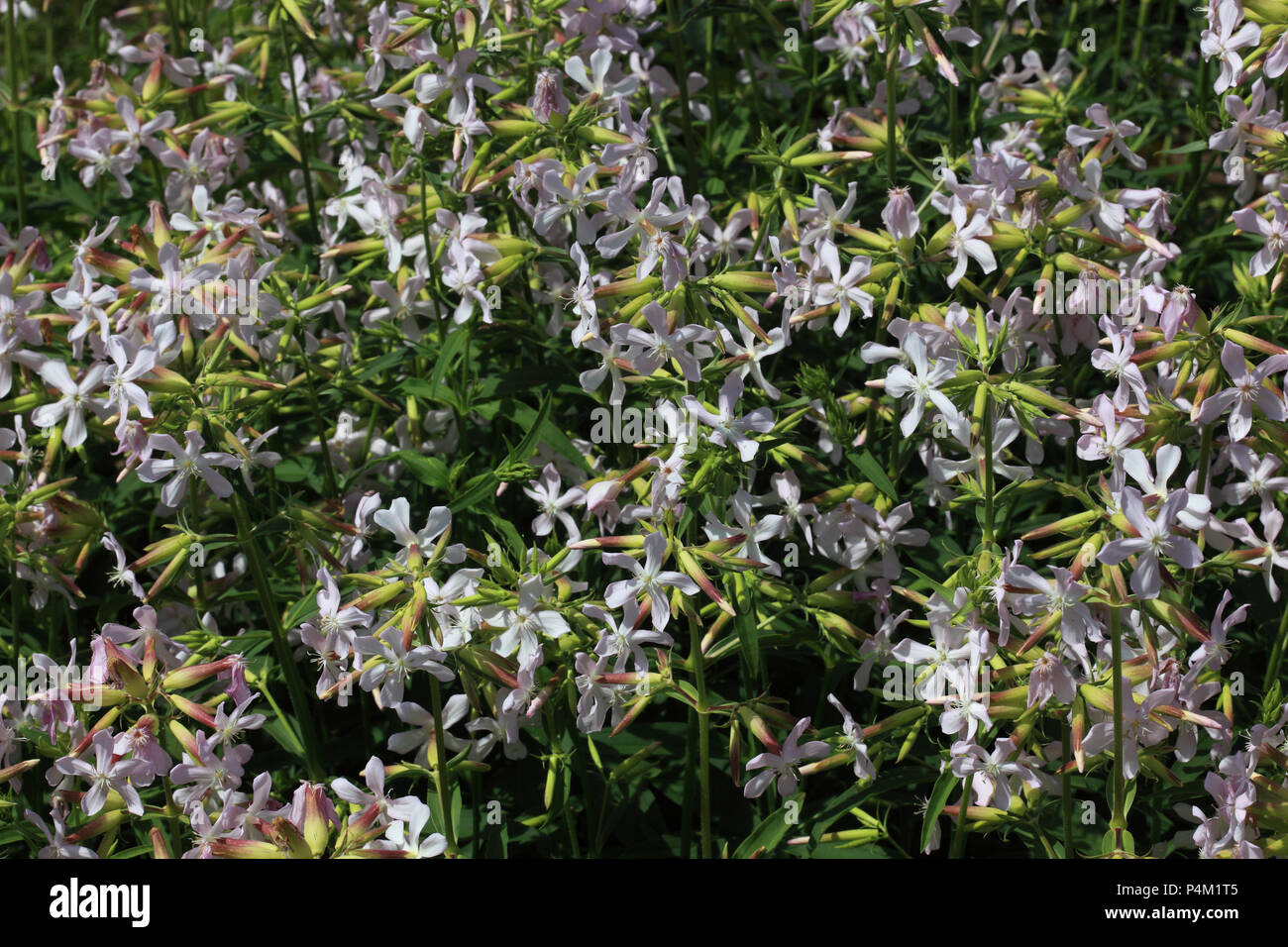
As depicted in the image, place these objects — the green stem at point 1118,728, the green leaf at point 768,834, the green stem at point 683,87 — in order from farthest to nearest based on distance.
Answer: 1. the green stem at point 683,87
2. the green leaf at point 768,834
3. the green stem at point 1118,728

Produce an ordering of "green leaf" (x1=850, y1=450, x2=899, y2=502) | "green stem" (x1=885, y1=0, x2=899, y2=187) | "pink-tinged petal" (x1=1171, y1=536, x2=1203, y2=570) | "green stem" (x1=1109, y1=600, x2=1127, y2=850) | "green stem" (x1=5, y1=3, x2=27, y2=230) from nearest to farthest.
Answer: "pink-tinged petal" (x1=1171, y1=536, x2=1203, y2=570) → "green stem" (x1=1109, y1=600, x2=1127, y2=850) → "green leaf" (x1=850, y1=450, x2=899, y2=502) → "green stem" (x1=885, y1=0, x2=899, y2=187) → "green stem" (x1=5, y1=3, x2=27, y2=230)

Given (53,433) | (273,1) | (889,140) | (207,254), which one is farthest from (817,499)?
(273,1)

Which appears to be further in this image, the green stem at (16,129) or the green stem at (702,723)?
the green stem at (16,129)

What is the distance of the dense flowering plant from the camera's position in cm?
161

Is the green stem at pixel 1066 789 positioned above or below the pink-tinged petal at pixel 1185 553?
below

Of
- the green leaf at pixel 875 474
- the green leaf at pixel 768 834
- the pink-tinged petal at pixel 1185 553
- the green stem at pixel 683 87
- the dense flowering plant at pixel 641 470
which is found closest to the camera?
the pink-tinged petal at pixel 1185 553

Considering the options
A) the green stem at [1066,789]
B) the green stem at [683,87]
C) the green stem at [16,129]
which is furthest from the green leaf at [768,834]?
A: the green stem at [16,129]

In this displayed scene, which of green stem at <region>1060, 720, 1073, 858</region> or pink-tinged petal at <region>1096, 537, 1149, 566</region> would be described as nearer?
pink-tinged petal at <region>1096, 537, 1149, 566</region>

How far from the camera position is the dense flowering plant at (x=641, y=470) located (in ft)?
5.30

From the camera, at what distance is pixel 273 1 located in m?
2.71
